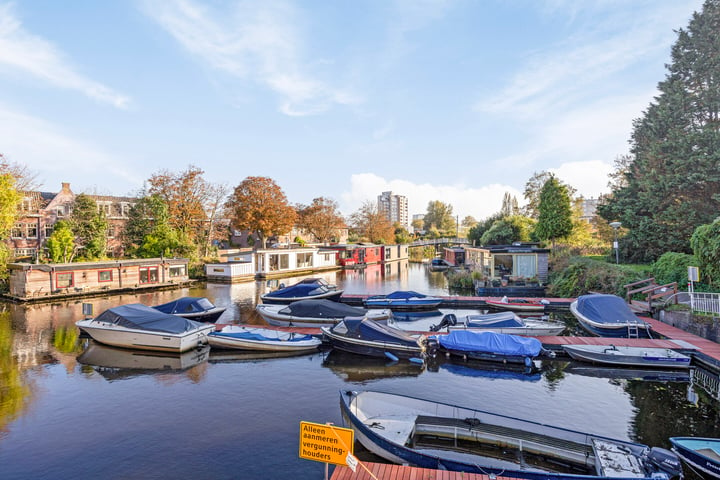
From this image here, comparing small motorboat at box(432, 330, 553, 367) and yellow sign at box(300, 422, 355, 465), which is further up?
yellow sign at box(300, 422, 355, 465)

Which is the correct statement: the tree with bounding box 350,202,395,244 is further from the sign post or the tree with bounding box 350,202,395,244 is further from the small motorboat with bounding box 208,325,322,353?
the sign post

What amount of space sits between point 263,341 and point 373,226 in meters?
75.1

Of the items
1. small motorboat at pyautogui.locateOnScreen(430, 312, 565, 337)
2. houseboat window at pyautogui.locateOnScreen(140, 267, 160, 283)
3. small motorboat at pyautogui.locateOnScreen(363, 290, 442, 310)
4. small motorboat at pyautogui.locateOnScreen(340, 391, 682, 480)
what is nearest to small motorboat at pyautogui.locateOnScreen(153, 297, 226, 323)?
small motorboat at pyautogui.locateOnScreen(363, 290, 442, 310)

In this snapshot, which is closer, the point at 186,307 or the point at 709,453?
the point at 709,453

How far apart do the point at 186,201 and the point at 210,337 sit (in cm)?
3997

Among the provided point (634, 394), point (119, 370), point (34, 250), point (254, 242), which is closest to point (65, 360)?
point (119, 370)

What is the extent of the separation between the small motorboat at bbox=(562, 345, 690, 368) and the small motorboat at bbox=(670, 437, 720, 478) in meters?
7.87

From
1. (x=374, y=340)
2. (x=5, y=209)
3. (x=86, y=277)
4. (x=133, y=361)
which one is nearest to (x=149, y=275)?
(x=86, y=277)

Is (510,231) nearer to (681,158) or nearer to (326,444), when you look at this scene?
(681,158)

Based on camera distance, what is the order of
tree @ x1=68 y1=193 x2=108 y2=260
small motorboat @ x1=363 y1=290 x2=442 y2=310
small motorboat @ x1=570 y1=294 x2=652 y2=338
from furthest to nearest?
tree @ x1=68 y1=193 x2=108 y2=260, small motorboat @ x1=363 y1=290 x2=442 y2=310, small motorboat @ x1=570 y1=294 x2=652 y2=338

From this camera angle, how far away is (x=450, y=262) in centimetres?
7112

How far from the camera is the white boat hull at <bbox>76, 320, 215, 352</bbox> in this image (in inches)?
A: 730

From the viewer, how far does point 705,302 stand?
1920 cm

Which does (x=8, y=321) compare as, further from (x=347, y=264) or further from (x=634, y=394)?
(x=347, y=264)
